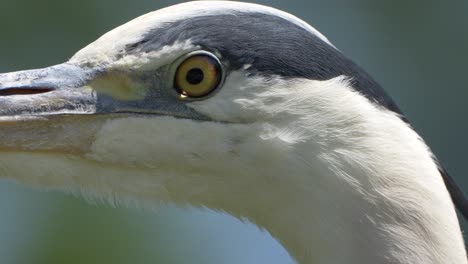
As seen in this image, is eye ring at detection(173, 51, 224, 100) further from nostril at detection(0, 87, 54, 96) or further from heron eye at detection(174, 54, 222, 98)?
nostril at detection(0, 87, 54, 96)

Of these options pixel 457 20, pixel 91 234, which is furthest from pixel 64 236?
pixel 457 20

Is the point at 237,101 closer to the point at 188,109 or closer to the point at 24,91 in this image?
the point at 188,109

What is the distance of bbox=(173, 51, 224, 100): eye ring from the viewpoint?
302cm

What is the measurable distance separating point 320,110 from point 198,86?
1.01 ft

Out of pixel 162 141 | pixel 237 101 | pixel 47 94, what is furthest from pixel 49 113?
pixel 237 101

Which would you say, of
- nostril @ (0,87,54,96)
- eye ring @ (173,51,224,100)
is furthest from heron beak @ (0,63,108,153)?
eye ring @ (173,51,224,100)

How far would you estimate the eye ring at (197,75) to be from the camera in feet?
9.91

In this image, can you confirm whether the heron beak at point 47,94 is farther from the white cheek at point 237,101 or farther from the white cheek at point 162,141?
the white cheek at point 237,101

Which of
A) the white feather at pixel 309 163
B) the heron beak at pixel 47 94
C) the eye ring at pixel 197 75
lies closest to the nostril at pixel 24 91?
the heron beak at pixel 47 94

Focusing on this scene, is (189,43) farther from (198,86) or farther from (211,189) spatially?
(211,189)

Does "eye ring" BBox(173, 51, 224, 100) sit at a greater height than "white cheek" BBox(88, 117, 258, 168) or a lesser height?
greater

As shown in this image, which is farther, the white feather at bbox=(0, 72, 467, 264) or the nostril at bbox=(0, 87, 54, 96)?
the nostril at bbox=(0, 87, 54, 96)

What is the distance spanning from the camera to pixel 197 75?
9.94ft

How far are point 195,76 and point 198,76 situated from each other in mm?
11
